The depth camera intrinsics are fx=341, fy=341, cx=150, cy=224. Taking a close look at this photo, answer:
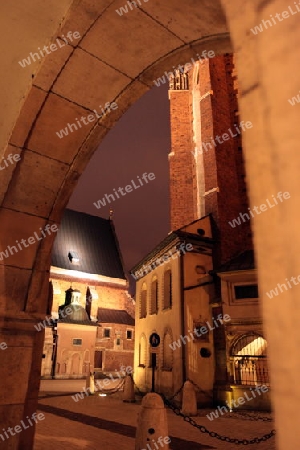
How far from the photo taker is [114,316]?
36.2 m

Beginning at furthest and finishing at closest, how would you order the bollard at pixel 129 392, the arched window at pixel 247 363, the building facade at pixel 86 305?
the building facade at pixel 86 305, the bollard at pixel 129 392, the arched window at pixel 247 363

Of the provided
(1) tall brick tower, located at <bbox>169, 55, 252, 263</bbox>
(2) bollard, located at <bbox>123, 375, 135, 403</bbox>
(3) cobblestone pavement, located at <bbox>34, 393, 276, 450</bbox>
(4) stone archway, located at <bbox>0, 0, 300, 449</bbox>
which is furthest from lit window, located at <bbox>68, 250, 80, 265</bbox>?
(4) stone archway, located at <bbox>0, 0, 300, 449</bbox>

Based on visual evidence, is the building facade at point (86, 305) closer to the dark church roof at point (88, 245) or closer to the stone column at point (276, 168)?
the dark church roof at point (88, 245)

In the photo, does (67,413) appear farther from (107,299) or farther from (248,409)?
(107,299)

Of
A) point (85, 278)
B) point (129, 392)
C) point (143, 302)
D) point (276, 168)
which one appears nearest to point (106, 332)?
point (85, 278)

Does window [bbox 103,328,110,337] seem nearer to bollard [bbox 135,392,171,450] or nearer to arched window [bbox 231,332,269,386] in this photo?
arched window [bbox 231,332,269,386]

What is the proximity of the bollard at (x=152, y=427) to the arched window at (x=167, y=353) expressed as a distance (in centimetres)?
1029

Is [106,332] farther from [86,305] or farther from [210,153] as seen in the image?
[210,153]

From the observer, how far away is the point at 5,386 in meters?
3.28

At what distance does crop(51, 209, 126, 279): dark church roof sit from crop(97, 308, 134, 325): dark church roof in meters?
4.20

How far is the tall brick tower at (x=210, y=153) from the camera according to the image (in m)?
16.5

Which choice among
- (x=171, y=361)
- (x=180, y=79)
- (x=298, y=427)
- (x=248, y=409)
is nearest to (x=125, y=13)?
(x=298, y=427)

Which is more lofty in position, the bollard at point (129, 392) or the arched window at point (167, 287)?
the arched window at point (167, 287)

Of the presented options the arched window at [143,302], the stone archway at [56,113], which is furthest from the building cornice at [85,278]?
the stone archway at [56,113]
